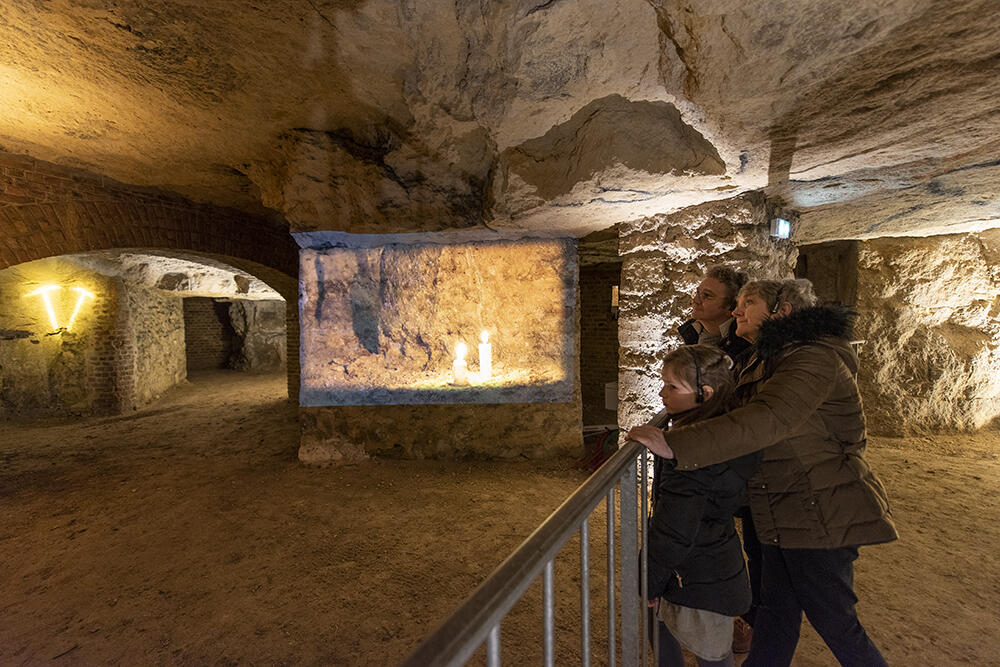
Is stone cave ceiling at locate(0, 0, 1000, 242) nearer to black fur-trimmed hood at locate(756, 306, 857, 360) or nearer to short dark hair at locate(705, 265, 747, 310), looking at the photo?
short dark hair at locate(705, 265, 747, 310)

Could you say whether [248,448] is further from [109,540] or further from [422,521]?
[422,521]

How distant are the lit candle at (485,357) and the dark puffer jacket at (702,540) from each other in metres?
3.04

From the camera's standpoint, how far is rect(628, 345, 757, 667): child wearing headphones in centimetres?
128

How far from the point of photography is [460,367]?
435cm

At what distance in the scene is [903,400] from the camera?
16.0 feet

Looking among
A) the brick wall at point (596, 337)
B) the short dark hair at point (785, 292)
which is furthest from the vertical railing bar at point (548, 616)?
the brick wall at point (596, 337)

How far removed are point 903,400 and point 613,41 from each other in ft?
18.2

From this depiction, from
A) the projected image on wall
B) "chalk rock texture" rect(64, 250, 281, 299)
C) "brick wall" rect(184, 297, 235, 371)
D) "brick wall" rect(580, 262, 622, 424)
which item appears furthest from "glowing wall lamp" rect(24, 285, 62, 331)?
"brick wall" rect(580, 262, 622, 424)

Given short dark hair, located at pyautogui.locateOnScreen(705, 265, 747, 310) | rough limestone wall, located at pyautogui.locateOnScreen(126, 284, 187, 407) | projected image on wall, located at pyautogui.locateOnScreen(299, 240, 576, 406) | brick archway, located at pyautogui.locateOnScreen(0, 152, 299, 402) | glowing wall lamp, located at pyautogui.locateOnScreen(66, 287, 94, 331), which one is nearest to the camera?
short dark hair, located at pyautogui.locateOnScreen(705, 265, 747, 310)

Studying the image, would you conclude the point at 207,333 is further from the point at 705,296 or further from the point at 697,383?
the point at 697,383

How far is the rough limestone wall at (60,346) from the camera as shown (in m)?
6.44

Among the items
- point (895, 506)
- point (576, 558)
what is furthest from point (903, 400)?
point (576, 558)

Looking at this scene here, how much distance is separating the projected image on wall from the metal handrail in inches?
131

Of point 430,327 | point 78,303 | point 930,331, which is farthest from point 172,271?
point 930,331
